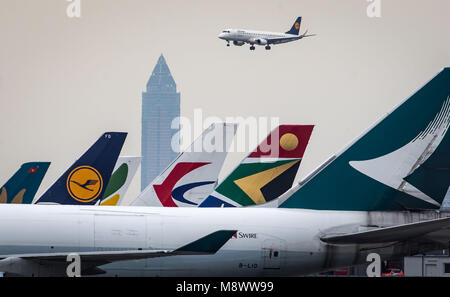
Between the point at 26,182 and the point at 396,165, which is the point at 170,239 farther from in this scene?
the point at 26,182

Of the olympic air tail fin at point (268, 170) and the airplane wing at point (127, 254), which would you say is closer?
the airplane wing at point (127, 254)

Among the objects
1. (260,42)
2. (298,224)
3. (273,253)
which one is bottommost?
(273,253)

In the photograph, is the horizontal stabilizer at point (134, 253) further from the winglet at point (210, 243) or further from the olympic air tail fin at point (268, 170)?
the olympic air tail fin at point (268, 170)

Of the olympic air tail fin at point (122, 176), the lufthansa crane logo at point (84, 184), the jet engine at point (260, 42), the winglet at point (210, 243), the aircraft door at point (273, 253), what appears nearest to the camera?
the winglet at point (210, 243)

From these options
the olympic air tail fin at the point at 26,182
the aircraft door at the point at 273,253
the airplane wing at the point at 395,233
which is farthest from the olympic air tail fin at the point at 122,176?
the airplane wing at the point at 395,233

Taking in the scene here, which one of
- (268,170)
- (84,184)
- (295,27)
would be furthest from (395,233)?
(295,27)

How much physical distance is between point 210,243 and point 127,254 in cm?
197

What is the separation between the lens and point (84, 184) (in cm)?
3391

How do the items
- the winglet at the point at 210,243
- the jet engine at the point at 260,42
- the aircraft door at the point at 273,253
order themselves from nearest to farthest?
the winglet at the point at 210,243
the aircraft door at the point at 273,253
the jet engine at the point at 260,42

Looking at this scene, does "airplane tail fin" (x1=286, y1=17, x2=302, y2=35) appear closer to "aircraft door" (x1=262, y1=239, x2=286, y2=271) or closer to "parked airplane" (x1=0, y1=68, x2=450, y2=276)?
"parked airplane" (x1=0, y1=68, x2=450, y2=276)

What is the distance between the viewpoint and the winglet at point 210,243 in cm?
1476
